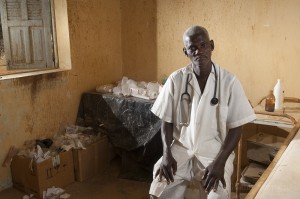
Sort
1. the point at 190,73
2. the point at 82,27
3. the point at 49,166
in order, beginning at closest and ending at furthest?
the point at 190,73
the point at 49,166
the point at 82,27

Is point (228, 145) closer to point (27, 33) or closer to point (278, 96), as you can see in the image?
point (278, 96)

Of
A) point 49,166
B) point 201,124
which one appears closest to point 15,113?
point 49,166

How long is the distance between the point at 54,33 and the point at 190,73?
217 cm

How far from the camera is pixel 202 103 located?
1.73m

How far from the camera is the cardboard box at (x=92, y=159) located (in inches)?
120

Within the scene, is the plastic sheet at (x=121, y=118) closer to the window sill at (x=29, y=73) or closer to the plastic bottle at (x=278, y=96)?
the window sill at (x=29, y=73)

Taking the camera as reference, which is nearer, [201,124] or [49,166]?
[201,124]

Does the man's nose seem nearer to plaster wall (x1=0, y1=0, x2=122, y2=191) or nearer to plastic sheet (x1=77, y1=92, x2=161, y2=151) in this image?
plastic sheet (x1=77, y1=92, x2=161, y2=151)

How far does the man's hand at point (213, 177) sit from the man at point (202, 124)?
11 millimetres

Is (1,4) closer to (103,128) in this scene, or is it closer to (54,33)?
(54,33)

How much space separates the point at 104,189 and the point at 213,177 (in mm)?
1637

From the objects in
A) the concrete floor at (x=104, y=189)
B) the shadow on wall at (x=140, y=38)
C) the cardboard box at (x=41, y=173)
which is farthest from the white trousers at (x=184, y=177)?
the shadow on wall at (x=140, y=38)

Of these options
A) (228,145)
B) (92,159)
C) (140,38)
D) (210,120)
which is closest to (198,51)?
(210,120)

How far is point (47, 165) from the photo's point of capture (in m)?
2.77
